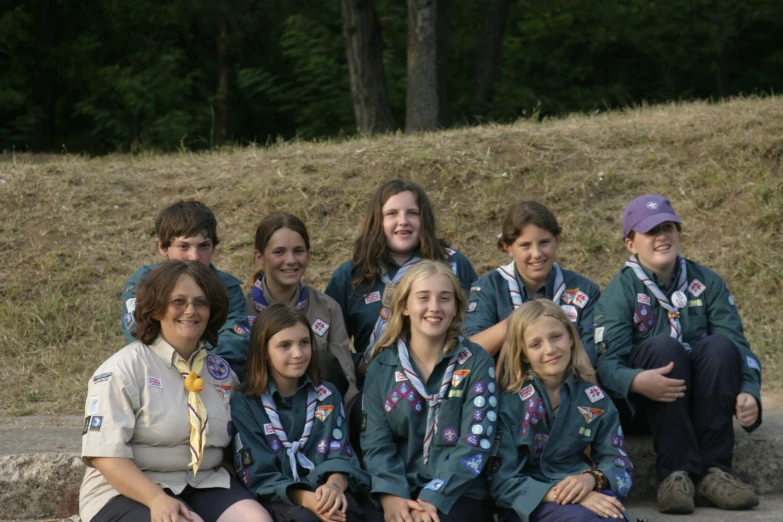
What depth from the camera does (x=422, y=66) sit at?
1231 cm

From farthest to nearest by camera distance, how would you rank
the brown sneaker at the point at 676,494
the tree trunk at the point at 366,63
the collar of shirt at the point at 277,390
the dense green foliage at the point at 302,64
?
1. the dense green foliage at the point at 302,64
2. the tree trunk at the point at 366,63
3. the brown sneaker at the point at 676,494
4. the collar of shirt at the point at 277,390

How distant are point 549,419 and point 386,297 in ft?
3.27

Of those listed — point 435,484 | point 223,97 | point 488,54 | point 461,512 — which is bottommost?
point 461,512

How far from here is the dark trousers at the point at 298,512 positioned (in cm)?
389

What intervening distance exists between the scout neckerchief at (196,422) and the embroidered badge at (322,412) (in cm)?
49

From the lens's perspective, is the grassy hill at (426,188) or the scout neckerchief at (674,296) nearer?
the scout neckerchief at (674,296)

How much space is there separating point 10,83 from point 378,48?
27.8ft

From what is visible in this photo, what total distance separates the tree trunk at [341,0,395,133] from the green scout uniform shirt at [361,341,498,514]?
8224mm

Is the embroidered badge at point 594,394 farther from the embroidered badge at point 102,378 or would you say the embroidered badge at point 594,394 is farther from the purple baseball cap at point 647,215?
the embroidered badge at point 102,378

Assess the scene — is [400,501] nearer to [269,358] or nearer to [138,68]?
[269,358]

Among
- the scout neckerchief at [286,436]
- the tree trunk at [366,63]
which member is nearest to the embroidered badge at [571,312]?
the scout neckerchief at [286,436]

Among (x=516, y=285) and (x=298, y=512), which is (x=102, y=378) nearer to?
(x=298, y=512)

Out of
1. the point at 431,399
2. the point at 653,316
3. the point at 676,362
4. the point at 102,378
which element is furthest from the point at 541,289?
the point at 102,378

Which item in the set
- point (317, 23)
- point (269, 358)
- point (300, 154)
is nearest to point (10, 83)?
point (317, 23)
